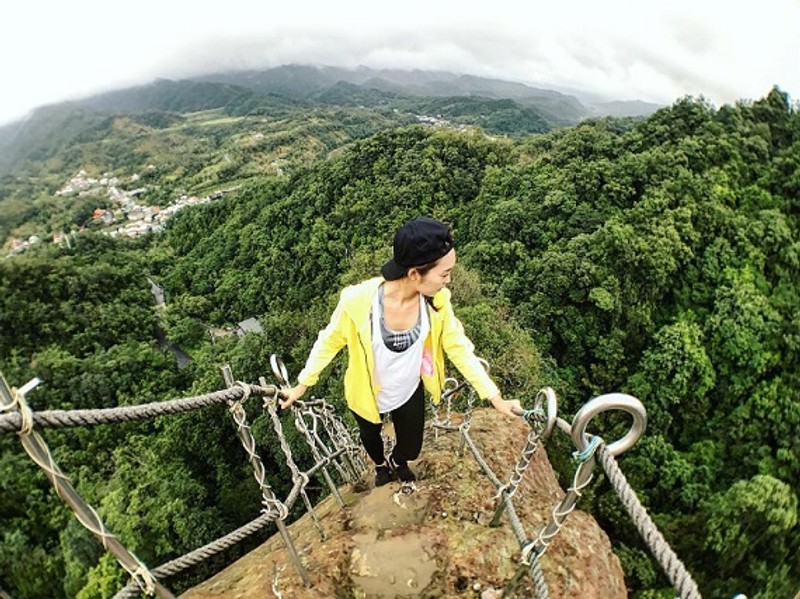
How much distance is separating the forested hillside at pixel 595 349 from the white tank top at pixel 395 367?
9.93 meters

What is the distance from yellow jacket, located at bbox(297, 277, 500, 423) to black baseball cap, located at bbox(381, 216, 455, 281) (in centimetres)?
27

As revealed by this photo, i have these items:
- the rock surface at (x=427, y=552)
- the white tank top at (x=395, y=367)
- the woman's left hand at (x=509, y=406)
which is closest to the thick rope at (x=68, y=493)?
the rock surface at (x=427, y=552)

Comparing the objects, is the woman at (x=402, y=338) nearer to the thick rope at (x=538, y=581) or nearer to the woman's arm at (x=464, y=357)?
the woman's arm at (x=464, y=357)

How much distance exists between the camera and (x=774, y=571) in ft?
46.3

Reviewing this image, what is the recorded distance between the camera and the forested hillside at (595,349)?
14.2 m

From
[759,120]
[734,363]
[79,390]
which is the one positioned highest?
[759,120]

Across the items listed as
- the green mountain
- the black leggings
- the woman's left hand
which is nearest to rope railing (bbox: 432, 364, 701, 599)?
the woman's left hand

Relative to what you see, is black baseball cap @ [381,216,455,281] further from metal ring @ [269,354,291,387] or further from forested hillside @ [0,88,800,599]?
forested hillside @ [0,88,800,599]

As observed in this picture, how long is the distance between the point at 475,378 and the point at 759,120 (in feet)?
102

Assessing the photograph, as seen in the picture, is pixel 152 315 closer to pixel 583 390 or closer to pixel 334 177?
pixel 334 177

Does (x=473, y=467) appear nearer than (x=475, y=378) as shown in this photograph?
No

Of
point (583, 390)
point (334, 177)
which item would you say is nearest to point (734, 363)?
point (583, 390)

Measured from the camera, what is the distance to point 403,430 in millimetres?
3104

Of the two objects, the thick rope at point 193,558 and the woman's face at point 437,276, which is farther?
the woman's face at point 437,276
